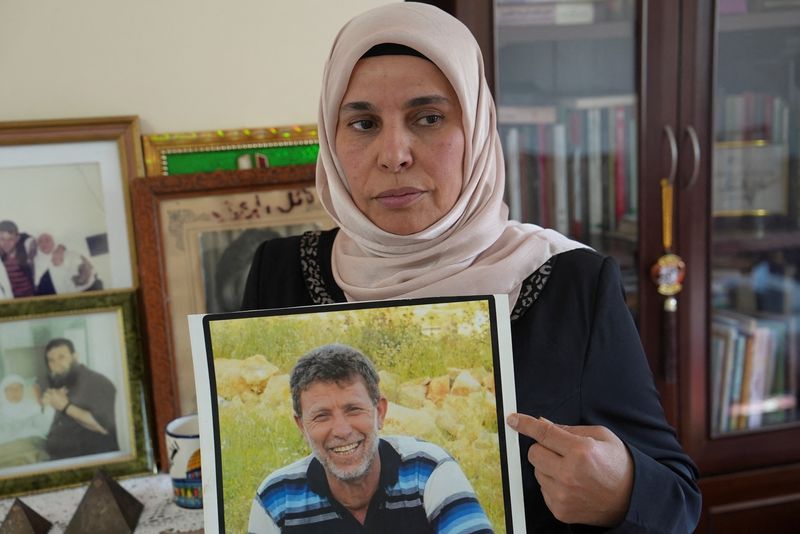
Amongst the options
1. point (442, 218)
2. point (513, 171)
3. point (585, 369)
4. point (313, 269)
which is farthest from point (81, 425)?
point (513, 171)

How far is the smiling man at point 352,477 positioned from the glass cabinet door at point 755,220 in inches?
42.7

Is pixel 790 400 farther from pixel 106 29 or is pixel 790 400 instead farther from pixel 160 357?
pixel 106 29

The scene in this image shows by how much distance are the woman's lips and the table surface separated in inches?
23.1

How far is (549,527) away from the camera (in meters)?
0.84

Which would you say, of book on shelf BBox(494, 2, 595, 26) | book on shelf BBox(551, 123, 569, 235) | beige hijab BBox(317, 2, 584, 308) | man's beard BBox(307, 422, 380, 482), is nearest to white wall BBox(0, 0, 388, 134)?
book on shelf BBox(494, 2, 595, 26)

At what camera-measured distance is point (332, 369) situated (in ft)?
2.33

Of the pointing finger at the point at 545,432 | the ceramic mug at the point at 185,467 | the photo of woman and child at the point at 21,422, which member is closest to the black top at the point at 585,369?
the pointing finger at the point at 545,432

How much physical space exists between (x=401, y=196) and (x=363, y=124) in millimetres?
110

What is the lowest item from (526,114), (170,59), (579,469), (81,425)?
(81,425)

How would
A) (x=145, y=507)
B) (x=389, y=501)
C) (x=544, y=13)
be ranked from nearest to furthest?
(x=389, y=501) → (x=145, y=507) → (x=544, y=13)

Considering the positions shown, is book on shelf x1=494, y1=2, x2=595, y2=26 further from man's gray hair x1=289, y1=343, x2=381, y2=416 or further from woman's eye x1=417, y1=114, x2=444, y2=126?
man's gray hair x1=289, y1=343, x2=381, y2=416

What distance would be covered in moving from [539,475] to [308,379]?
274mm

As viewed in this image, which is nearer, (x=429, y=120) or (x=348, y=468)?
(x=348, y=468)

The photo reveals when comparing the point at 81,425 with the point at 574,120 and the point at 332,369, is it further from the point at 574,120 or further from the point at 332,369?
the point at 574,120
